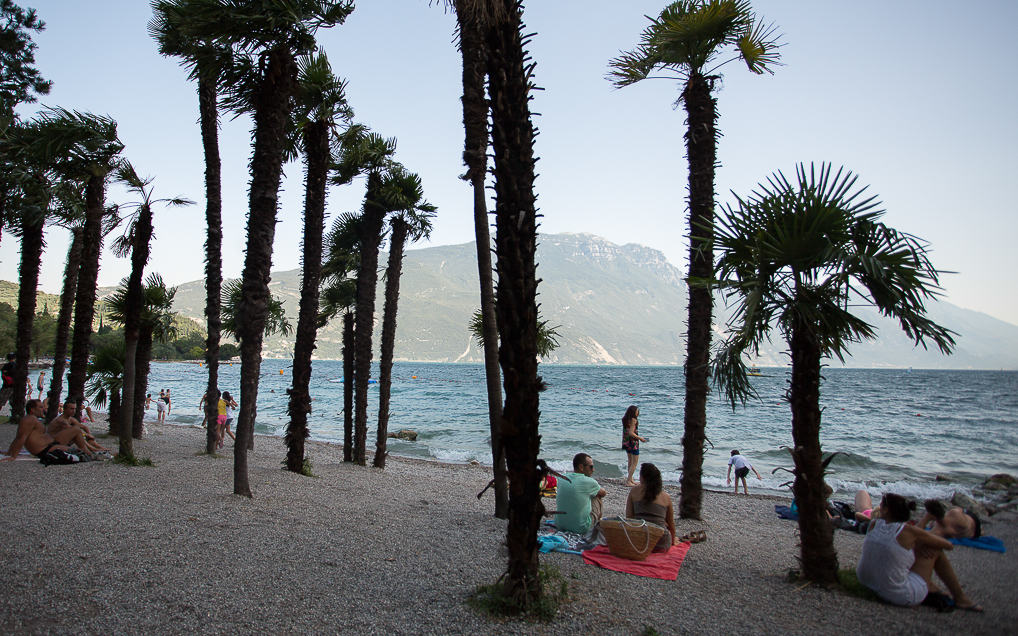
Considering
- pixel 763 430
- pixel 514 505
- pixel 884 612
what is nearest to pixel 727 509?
pixel 884 612

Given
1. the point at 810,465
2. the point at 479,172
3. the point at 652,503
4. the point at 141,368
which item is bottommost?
the point at 652,503

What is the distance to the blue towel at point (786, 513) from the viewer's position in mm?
9797

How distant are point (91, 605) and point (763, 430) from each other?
30.6 meters

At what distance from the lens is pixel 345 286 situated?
15.1 metres

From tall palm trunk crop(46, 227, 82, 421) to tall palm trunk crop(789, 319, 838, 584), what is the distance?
51.2ft

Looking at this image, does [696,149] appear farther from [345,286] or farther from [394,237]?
[345,286]

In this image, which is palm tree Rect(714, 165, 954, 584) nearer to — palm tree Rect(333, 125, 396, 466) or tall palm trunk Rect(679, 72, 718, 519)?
tall palm trunk Rect(679, 72, 718, 519)

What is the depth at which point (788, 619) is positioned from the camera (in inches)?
174

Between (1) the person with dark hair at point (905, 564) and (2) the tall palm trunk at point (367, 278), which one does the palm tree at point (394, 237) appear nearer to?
(2) the tall palm trunk at point (367, 278)

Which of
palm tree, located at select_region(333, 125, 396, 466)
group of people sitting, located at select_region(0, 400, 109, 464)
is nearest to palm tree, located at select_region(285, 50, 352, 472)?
palm tree, located at select_region(333, 125, 396, 466)

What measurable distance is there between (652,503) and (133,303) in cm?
969

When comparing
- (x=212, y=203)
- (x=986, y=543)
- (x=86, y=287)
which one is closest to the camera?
(x=986, y=543)

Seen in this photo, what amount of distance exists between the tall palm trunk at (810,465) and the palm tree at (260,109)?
20.9 feet

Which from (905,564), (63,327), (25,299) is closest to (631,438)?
(905,564)
